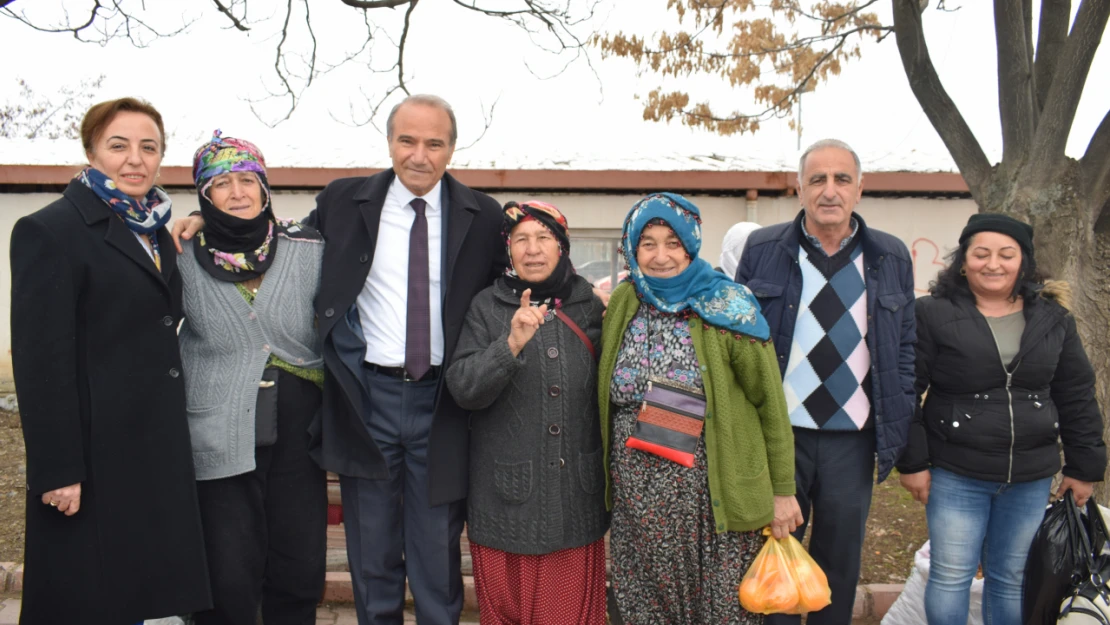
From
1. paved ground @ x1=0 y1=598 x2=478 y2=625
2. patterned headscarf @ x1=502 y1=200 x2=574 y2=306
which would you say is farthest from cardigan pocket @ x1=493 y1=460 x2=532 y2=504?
paved ground @ x1=0 y1=598 x2=478 y2=625

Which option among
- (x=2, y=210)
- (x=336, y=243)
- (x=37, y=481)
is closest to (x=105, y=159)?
(x=336, y=243)

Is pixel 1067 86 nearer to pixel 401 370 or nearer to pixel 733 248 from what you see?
pixel 733 248

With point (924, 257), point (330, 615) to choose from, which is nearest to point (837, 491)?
point (330, 615)

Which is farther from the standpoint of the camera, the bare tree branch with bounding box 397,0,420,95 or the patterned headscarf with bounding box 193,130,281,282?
the bare tree branch with bounding box 397,0,420,95

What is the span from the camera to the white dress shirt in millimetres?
2820

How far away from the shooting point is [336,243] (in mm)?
2859

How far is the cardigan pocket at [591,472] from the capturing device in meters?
2.73

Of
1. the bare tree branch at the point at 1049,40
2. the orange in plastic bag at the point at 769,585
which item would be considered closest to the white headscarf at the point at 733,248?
the bare tree branch at the point at 1049,40

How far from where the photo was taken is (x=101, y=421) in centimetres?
235

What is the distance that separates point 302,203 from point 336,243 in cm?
605

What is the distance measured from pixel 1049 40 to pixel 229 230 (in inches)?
179

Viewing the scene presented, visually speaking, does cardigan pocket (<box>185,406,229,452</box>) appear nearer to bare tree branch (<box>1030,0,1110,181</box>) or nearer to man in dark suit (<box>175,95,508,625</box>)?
man in dark suit (<box>175,95,508,625</box>)

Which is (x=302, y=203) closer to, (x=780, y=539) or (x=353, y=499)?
(x=353, y=499)

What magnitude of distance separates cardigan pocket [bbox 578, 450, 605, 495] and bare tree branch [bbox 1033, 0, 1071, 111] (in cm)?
352
